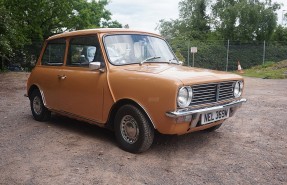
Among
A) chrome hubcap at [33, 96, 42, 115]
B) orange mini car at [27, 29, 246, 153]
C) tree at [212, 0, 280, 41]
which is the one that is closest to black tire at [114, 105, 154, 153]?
orange mini car at [27, 29, 246, 153]

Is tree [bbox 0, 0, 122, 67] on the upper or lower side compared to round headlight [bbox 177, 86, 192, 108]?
upper

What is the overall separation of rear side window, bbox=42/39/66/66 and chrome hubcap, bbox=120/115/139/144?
204 cm

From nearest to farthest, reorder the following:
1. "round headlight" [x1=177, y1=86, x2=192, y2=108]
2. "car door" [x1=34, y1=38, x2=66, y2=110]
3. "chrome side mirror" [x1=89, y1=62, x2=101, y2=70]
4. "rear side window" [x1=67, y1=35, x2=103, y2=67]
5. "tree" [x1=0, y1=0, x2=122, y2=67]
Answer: "round headlight" [x1=177, y1=86, x2=192, y2=108], "chrome side mirror" [x1=89, y1=62, x2=101, y2=70], "rear side window" [x1=67, y1=35, x2=103, y2=67], "car door" [x1=34, y1=38, x2=66, y2=110], "tree" [x1=0, y1=0, x2=122, y2=67]

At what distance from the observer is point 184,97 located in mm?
4414

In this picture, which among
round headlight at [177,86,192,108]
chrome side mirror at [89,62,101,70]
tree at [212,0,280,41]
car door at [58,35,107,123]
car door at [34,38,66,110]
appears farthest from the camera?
tree at [212,0,280,41]

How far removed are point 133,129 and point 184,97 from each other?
95 centimetres

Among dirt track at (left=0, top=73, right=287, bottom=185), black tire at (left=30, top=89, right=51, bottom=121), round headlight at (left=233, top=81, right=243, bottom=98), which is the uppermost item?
round headlight at (left=233, top=81, right=243, bottom=98)

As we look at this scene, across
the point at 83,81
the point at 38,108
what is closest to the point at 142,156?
the point at 83,81

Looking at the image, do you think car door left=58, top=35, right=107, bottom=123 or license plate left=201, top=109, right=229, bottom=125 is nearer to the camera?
license plate left=201, top=109, right=229, bottom=125

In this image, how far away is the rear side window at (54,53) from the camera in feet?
20.5

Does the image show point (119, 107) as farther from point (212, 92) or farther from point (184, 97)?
point (212, 92)

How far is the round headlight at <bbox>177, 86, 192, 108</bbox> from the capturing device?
171 inches

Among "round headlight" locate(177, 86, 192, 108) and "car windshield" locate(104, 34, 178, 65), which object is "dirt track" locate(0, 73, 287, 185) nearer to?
"round headlight" locate(177, 86, 192, 108)

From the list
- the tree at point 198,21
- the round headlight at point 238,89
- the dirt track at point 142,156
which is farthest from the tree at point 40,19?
the tree at point 198,21
